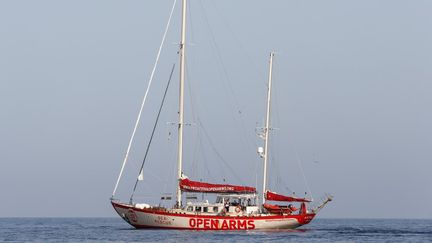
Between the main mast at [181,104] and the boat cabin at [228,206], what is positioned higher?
the main mast at [181,104]

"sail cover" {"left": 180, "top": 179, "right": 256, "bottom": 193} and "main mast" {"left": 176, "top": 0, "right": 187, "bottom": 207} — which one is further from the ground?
"main mast" {"left": 176, "top": 0, "right": 187, "bottom": 207}

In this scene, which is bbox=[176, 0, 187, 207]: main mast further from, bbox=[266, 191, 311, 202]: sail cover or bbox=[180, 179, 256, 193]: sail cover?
bbox=[266, 191, 311, 202]: sail cover

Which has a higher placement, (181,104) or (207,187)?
(181,104)

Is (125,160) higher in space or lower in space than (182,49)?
lower

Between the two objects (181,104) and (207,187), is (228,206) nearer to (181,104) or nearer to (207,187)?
(207,187)

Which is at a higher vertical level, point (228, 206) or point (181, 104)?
point (181, 104)

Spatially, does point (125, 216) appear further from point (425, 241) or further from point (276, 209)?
point (425, 241)

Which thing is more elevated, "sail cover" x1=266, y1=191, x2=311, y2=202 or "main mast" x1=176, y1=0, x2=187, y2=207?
"main mast" x1=176, y1=0, x2=187, y2=207

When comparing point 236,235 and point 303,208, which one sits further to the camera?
point 303,208

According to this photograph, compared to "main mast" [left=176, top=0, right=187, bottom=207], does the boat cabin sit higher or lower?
lower

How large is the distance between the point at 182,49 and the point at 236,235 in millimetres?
17841

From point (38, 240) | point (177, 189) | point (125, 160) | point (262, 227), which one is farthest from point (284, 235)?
point (38, 240)

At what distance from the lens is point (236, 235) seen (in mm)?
82312

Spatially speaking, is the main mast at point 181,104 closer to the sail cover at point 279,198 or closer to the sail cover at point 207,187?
the sail cover at point 207,187
